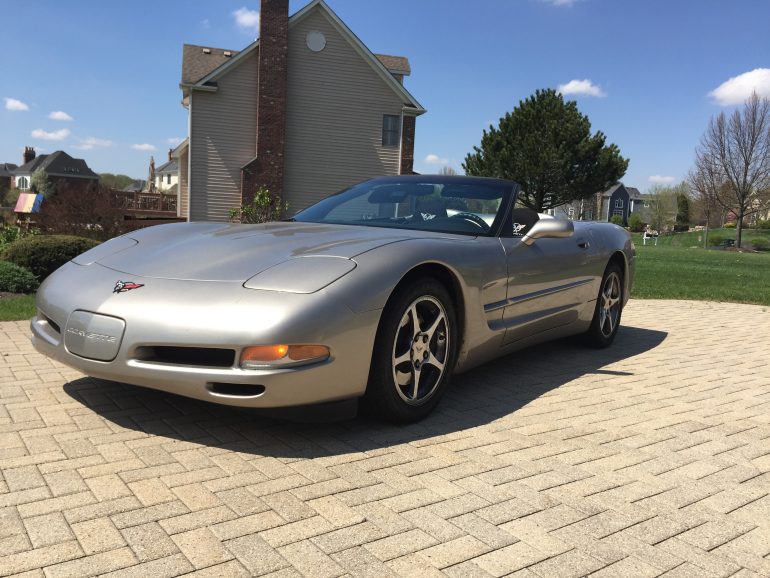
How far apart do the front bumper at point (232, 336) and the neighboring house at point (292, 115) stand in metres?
19.9

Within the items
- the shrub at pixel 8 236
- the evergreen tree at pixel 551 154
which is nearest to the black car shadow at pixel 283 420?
the shrub at pixel 8 236

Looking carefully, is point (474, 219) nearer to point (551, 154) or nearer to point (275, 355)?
point (275, 355)

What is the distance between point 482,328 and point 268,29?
68.1ft

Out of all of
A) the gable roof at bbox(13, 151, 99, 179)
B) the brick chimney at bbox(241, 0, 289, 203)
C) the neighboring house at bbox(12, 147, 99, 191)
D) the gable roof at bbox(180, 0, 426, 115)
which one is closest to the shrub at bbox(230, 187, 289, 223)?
the brick chimney at bbox(241, 0, 289, 203)

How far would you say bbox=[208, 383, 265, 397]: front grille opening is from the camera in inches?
106

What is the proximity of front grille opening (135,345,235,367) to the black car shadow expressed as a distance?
32 cm

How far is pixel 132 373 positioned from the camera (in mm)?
2744

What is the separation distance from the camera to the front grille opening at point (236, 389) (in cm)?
268

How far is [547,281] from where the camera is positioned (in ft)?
14.3

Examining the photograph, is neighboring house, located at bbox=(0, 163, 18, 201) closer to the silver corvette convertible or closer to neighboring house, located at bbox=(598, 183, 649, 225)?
neighboring house, located at bbox=(598, 183, 649, 225)

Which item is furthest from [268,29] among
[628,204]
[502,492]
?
[628,204]

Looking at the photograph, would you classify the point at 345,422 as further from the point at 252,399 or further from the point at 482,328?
the point at 482,328

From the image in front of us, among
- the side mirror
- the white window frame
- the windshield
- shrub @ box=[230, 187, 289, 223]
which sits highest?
the white window frame

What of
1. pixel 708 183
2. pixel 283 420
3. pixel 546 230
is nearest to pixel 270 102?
pixel 546 230
